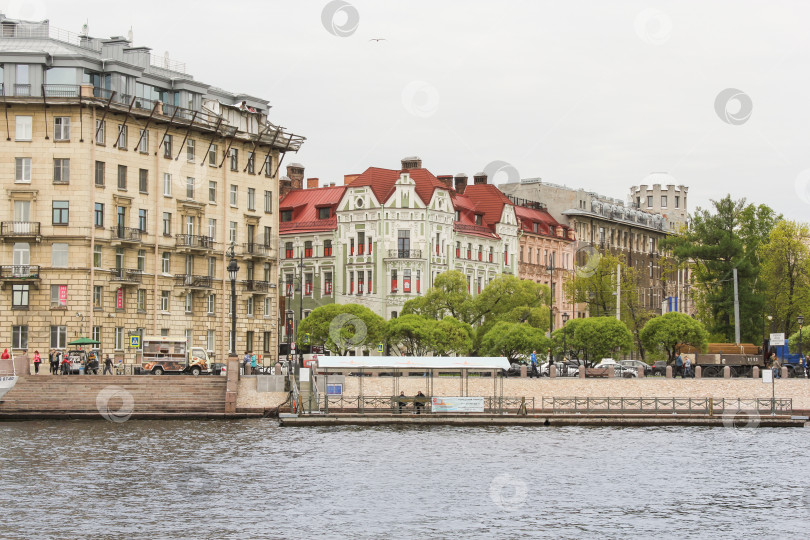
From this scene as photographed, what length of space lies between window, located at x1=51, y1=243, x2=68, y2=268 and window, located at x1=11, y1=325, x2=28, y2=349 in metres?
4.14

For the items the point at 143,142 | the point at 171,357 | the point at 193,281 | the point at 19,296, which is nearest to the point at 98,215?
the point at 143,142

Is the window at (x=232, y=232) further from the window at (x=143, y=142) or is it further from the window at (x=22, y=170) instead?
the window at (x=22, y=170)

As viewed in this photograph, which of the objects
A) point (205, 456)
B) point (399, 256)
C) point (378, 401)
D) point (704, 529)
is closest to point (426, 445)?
point (205, 456)

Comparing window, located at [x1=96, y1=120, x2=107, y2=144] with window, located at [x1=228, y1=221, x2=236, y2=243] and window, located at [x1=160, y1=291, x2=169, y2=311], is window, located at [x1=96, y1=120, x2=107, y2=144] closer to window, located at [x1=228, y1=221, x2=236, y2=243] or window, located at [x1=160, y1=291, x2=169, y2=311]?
window, located at [x1=160, y1=291, x2=169, y2=311]

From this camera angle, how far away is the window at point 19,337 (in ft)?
255

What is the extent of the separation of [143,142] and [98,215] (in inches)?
248

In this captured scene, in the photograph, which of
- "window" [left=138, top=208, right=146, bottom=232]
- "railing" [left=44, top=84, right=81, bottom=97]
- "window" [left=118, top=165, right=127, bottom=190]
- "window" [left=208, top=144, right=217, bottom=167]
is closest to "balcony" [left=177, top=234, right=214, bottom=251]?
"window" [left=138, top=208, right=146, bottom=232]

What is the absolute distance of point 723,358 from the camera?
3300 inches

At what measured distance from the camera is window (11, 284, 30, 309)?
7800cm

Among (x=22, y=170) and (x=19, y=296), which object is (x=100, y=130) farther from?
(x=19, y=296)

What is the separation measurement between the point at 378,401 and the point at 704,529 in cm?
3680

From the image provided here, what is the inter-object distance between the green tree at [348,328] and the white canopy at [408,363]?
19.8 m

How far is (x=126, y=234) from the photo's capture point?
8106 centimetres

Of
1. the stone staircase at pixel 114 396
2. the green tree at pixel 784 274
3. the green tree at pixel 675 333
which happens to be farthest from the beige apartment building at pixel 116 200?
the green tree at pixel 784 274
